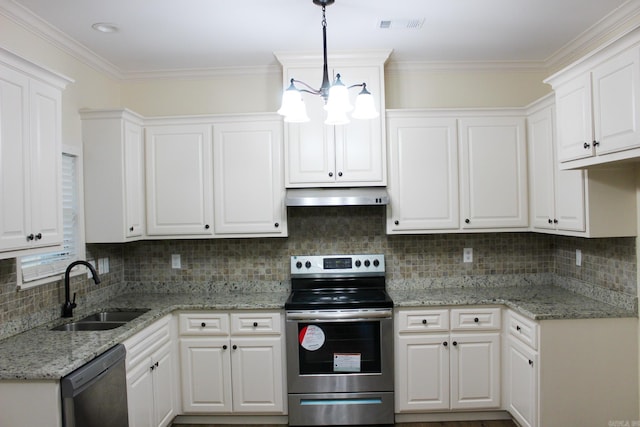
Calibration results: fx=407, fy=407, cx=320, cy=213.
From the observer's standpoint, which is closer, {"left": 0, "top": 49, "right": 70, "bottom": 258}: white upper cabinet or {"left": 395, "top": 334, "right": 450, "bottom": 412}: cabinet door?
{"left": 0, "top": 49, "right": 70, "bottom": 258}: white upper cabinet

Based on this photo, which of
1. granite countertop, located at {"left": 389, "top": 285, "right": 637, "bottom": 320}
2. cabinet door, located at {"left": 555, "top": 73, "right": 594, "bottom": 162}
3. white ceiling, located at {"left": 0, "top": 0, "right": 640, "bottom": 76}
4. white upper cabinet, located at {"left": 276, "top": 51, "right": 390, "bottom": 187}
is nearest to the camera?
cabinet door, located at {"left": 555, "top": 73, "right": 594, "bottom": 162}

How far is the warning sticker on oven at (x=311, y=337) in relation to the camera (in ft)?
9.43

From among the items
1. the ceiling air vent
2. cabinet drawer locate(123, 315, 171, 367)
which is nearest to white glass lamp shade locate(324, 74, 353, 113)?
the ceiling air vent

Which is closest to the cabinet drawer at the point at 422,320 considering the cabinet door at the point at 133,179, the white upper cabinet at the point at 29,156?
the cabinet door at the point at 133,179

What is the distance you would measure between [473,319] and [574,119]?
4.82ft

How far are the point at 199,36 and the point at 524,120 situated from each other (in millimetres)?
2446

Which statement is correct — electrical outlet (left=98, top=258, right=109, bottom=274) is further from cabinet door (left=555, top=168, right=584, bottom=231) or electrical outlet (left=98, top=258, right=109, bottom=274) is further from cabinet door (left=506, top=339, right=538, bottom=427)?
cabinet door (left=555, top=168, right=584, bottom=231)

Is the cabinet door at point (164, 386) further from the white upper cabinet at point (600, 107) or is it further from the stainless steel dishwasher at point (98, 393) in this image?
the white upper cabinet at point (600, 107)

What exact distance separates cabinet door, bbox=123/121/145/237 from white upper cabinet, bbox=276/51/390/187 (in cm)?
113

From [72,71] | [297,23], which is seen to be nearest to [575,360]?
[297,23]

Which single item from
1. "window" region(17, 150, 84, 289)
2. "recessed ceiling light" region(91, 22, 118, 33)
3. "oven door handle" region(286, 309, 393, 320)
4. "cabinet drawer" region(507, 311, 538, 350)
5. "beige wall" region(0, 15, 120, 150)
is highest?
"recessed ceiling light" region(91, 22, 118, 33)

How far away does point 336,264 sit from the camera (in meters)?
3.35

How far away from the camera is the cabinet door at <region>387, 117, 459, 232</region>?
10.1 feet

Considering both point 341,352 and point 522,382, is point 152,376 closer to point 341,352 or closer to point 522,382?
point 341,352
